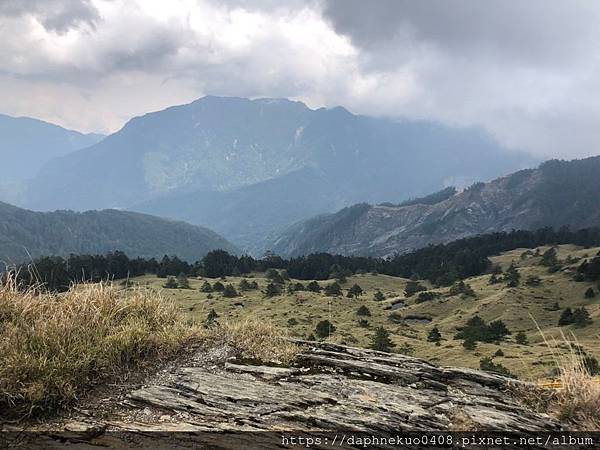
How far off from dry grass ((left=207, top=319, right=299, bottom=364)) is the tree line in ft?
262

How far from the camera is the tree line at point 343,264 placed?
10225cm

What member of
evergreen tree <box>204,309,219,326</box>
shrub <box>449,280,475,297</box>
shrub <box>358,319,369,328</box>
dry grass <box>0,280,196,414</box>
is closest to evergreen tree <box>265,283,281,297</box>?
shrub <box>358,319,369,328</box>

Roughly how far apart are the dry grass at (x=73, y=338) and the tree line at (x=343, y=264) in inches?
3113

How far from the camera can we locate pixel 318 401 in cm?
614

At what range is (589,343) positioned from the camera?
41969 millimetres

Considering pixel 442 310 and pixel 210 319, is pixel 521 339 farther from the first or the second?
pixel 210 319

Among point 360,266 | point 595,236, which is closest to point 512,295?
Result: point 360,266

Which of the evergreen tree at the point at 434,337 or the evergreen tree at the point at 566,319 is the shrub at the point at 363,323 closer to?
the evergreen tree at the point at 434,337

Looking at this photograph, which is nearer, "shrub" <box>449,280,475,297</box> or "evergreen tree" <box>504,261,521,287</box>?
"evergreen tree" <box>504,261,521,287</box>

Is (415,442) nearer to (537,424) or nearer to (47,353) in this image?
(537,424)

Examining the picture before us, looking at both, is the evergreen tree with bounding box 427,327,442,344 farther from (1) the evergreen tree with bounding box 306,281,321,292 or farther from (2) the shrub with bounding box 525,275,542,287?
(1) the evergreen tree with bounding box 306,281,321,292

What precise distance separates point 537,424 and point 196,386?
4.61 meters

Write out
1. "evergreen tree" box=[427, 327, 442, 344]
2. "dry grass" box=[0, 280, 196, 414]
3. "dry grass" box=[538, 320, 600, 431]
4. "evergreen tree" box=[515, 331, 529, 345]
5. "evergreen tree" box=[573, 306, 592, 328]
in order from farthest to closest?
"evergreen tree" box=[573, 306, 592, 328] → "evergreen tree" box=[427, 327, 442, 344] → "evergreen tree" box=[515, 331, 529, 345] → "dry grass" box=[538, 320, 600, 431] → "dry grass" box=[0, 280, 196, 414]

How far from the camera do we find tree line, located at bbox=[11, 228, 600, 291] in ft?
335
